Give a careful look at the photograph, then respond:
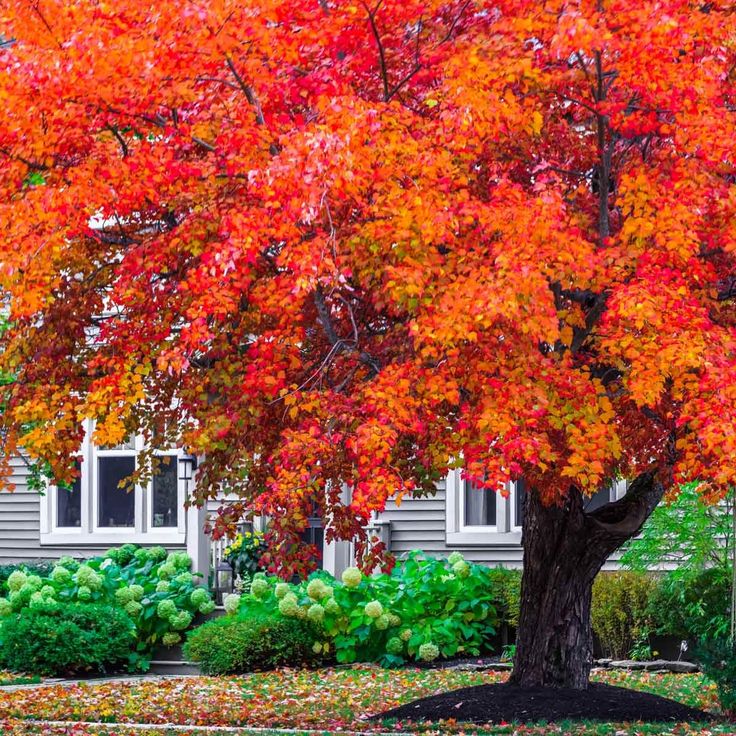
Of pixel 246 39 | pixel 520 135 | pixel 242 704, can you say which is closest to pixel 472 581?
pixel 242 704

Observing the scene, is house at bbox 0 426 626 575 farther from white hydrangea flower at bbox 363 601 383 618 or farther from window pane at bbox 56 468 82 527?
white hydrangea flower at bbox 363 601 383 618

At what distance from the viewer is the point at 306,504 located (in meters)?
9.48

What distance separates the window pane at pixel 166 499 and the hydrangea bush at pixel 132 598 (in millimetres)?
2162

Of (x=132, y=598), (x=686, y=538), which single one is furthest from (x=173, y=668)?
(x=686, y=538)

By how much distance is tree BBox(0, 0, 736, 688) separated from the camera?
8.05 meters

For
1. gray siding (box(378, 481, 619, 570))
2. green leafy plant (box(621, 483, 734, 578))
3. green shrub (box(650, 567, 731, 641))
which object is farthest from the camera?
gray siding (box(378, 481, 619, 570))

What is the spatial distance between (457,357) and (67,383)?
343 centimetres

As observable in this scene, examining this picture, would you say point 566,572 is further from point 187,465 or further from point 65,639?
point 187,465

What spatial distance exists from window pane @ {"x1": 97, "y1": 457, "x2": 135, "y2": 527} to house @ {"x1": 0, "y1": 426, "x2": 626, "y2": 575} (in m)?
0.02

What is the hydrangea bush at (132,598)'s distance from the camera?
55.8 feet

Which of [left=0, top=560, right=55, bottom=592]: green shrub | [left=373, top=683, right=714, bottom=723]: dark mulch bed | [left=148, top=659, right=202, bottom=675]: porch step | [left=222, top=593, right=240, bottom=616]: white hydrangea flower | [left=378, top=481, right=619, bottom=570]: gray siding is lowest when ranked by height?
[left=148, top=659, right=202, bottom=675]: porch step

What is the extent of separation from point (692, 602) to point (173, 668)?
678 centimetres

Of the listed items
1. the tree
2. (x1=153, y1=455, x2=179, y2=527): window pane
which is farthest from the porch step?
the tree

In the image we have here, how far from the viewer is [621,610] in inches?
623
